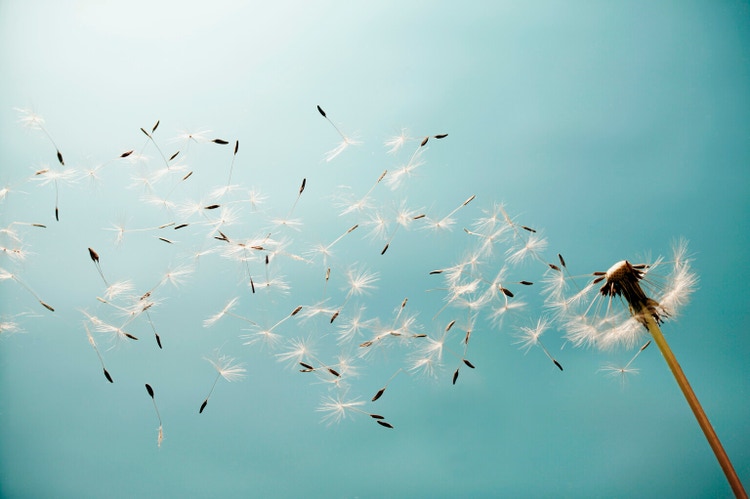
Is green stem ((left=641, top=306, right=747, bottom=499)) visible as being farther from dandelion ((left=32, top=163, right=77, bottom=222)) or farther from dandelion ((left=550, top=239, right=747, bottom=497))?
dandelion ((left=32, top=163, right=77, bottom=222))

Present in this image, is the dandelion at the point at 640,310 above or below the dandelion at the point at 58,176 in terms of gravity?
below

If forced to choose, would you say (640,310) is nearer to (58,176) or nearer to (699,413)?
(699,413)

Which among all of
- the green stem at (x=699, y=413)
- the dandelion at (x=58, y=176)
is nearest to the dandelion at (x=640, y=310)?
the green stem at (x=699, y=413)

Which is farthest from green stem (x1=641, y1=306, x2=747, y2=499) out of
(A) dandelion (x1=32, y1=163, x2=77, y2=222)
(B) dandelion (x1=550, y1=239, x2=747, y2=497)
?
(A) dandelion (x1=32, y1=163, x2=77, y2=222)

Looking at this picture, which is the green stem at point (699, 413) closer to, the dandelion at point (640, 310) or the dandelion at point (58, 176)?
the dandelion at point (640, 310)

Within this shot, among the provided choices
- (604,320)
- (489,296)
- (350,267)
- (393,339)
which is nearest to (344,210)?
(350,267)

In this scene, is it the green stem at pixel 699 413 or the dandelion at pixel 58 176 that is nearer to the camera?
the green stem at pixel 699 413

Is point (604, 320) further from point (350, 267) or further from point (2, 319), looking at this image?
point (2, 319)

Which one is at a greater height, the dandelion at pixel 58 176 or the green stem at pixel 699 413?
the dandelion at pixel 58 176
